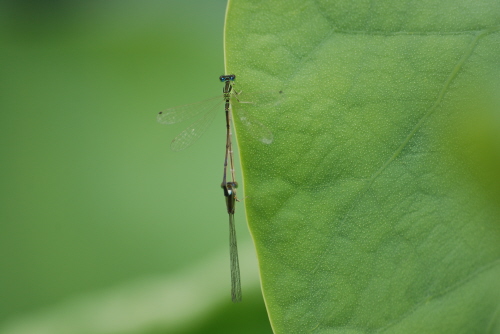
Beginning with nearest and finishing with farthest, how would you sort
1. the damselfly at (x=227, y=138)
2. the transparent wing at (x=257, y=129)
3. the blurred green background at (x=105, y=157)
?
the transparent wing at (x=257, y=129) → the damselfly at (x=227, y=138) → the blurred green background at (x=105, y=157)

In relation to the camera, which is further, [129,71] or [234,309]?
[129,71]

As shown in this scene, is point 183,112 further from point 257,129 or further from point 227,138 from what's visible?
point 257,129

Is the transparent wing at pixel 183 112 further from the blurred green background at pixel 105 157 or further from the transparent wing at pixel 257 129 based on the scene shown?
the transparent wing at pixel 257 129

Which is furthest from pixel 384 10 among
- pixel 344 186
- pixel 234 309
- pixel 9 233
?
pixel 9 233

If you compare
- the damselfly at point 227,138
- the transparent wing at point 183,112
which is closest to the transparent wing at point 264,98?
the damselfly at point 227,138

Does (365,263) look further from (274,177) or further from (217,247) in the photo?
(217,247)

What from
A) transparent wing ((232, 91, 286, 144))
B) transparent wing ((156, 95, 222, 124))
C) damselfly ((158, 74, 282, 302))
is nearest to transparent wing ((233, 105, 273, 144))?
transparent wing ((232, 91, 286, 144))
